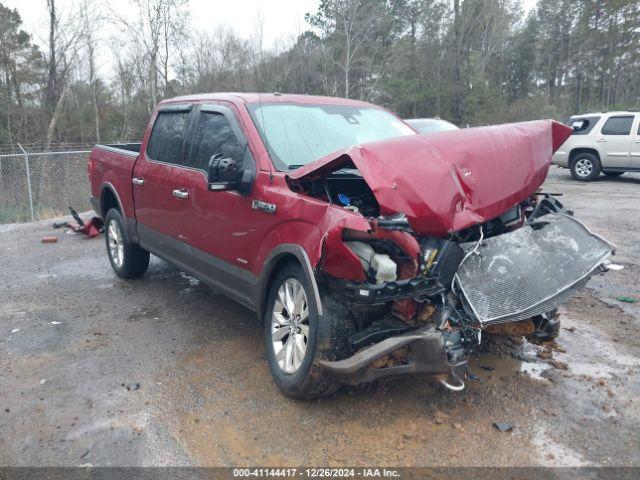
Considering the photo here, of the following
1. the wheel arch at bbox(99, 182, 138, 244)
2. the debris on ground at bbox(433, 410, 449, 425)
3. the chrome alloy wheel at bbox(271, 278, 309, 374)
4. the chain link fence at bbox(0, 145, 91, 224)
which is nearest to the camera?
the debris on ground at bbox(433, 410, 449, 425)


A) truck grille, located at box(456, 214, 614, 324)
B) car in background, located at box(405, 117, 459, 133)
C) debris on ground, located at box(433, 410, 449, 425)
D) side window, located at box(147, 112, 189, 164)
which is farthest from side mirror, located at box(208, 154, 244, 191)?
car in background, located at box(405, 117, 459, 133)

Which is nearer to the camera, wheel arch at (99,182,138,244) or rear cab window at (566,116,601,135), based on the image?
wheel arch at (99,182,138,244)

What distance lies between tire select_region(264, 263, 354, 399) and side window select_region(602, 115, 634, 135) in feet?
46.8

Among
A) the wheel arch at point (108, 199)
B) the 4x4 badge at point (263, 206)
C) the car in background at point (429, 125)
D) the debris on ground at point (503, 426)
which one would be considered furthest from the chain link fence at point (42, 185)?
the debris on ground at point (503, 426)

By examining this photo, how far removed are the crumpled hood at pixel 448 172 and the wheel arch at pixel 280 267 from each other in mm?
480

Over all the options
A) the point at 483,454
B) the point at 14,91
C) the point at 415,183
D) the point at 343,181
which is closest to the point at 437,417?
the point at 483,454

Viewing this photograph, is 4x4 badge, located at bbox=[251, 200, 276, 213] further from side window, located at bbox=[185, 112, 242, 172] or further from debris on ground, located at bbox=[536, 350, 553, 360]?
debris on ground, located at bbox=[536, 350, 553, 360]

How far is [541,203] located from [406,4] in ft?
114

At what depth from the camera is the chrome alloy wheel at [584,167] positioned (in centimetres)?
1552

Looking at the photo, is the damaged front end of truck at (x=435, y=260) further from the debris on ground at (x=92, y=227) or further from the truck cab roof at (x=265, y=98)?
the debris on ground at (x=92, y=227)

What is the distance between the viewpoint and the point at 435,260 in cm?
321

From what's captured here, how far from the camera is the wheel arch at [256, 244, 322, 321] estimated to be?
10.7ft

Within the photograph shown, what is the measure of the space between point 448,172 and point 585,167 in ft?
46.2

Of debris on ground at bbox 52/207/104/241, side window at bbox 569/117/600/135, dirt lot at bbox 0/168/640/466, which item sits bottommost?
dirt lot at bbox 0/168/640/466
